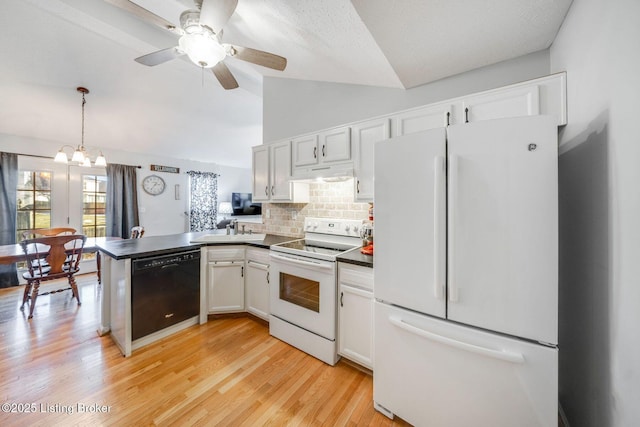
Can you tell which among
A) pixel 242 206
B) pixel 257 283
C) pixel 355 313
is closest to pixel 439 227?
pixel 355 313

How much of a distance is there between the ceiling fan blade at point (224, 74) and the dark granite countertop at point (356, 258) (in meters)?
1.75

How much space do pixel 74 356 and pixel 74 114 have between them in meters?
3.60

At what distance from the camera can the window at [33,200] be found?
12.6ft

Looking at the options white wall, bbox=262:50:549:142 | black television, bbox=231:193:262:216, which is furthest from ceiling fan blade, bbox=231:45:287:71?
black television, bbox=231:193:262:216

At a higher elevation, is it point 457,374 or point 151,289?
point 151,289

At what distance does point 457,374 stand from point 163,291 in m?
2.43

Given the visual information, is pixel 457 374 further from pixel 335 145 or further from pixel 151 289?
pixel 151 289

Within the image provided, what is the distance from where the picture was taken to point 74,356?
202cm

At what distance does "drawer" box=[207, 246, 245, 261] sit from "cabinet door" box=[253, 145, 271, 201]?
72 centimetres

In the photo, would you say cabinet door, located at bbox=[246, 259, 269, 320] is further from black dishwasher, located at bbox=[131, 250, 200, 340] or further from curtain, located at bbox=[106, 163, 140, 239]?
curtain, located at bbox=[106, 163, 140, 239]

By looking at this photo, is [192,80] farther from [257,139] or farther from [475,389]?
[475,389]

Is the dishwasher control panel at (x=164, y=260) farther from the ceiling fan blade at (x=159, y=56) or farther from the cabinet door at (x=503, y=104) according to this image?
the cabinet door at (x=503, y=104)

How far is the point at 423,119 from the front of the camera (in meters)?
1.92

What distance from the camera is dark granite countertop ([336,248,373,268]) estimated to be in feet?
5.72
